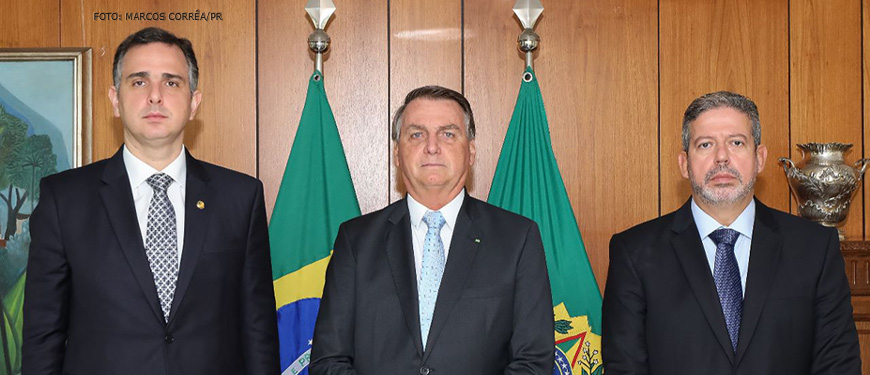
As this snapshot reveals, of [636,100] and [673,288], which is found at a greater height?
[636,100]

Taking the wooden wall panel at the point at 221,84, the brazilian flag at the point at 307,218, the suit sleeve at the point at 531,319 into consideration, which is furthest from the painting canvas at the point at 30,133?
the suit sleeve at the point at 531,319

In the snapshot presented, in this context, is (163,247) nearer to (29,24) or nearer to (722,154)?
(722,154)

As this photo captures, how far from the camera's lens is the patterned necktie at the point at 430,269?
221 centimetres

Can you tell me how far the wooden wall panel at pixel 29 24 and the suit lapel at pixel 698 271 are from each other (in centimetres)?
285

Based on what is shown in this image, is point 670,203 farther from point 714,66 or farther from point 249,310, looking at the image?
point 249,310

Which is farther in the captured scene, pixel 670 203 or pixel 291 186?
pixel 670 203

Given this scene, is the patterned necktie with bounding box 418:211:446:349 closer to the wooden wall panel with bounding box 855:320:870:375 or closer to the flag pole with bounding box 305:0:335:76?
the flag pole with bounding box 305:0:335:76

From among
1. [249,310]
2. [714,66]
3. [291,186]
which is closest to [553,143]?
[714,66]

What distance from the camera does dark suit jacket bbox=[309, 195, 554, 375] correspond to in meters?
2.15

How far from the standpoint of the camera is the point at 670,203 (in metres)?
3.61

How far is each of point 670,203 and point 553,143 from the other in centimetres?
62

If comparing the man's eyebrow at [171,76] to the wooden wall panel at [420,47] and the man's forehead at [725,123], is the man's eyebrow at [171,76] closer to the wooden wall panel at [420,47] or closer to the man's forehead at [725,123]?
the wooden wall panel at [420,47]

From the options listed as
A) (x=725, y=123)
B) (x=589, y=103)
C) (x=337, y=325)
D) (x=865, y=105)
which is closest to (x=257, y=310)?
(x=337, y=325)

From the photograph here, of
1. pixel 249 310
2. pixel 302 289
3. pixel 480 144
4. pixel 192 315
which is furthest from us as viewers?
pixel 480 144
